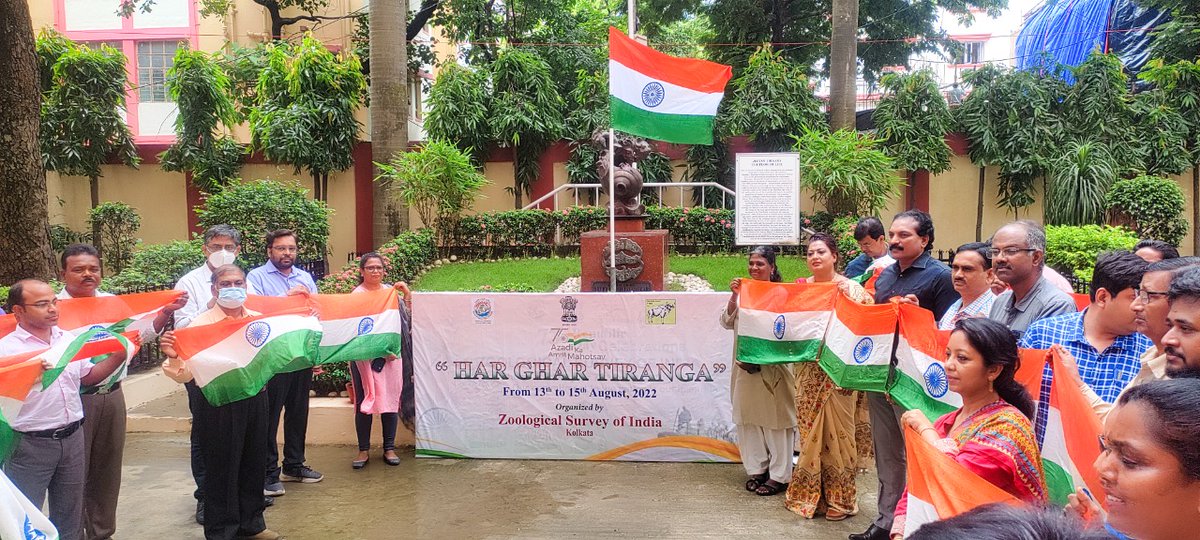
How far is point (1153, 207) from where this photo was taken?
12.6m

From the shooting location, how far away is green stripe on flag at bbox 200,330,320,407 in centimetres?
450

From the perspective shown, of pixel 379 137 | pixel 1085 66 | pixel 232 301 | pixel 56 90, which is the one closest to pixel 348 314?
pixel 232 301

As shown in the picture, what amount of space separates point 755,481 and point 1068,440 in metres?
3.00

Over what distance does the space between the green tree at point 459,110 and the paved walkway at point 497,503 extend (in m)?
10.5

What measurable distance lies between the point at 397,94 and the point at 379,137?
2.43ft

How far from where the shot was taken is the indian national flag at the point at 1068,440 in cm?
266

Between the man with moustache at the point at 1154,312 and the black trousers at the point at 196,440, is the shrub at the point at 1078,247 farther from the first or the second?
the black trousers at the point at 196,440

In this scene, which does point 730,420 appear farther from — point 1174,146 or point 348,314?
point 1174,146

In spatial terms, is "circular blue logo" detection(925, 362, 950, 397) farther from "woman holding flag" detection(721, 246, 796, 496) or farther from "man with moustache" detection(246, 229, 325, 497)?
"man with moustache" detection(246, 229, 325, 497)

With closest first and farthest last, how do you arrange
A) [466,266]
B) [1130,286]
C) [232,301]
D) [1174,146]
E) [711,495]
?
[1130,286] → [232,301] → [711,495] → [466,266] → [1174,146]

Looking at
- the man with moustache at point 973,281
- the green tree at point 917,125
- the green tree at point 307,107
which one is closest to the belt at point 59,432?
the man with moustache at point 973,281

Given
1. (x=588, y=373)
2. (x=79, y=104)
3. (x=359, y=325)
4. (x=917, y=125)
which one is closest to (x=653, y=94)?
(x=588, y=373)

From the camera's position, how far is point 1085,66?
51.0ft

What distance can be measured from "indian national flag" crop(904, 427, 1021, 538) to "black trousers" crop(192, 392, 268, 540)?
3587 millimetres
